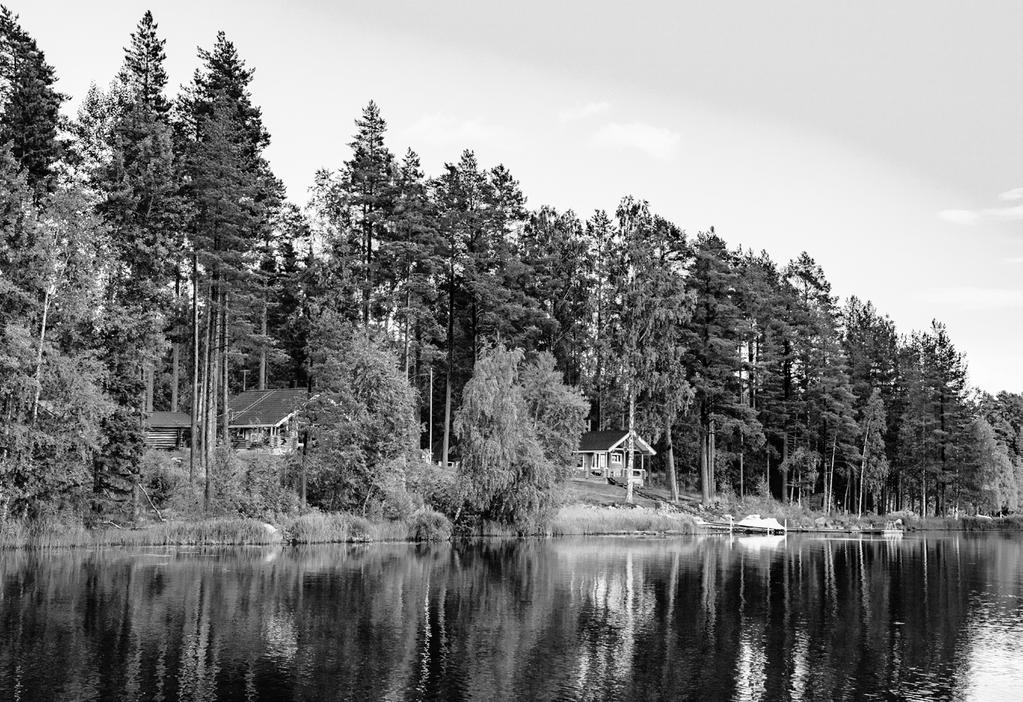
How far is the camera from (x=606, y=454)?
3602 inches

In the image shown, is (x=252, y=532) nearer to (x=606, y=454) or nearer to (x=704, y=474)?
(x=704, y=474)

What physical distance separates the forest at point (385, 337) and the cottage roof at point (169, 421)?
1318 mm

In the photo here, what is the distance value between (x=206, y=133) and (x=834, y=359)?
6760 cm

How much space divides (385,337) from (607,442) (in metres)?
31.0

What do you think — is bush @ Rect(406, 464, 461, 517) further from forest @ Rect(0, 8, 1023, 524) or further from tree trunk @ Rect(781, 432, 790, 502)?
tree trunk @ Rect(781, 432, 790, 502)

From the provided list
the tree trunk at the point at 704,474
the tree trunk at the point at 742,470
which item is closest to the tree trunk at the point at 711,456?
the tree trunk at the point at 704,474

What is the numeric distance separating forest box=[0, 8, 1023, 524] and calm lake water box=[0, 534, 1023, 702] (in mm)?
8218

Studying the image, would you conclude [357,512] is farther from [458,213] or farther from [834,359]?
[834,359]

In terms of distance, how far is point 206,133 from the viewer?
55156 millimetres

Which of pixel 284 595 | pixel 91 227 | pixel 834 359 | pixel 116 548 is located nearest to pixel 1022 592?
pixel 284 595

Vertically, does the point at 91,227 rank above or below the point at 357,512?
above

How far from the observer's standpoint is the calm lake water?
2031 centimetres

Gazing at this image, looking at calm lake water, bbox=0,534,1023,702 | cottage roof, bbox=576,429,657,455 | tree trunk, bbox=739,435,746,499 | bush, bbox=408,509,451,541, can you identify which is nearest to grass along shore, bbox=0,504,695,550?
bush, bbox=408,509,451,541

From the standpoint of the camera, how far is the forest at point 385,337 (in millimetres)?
46281
